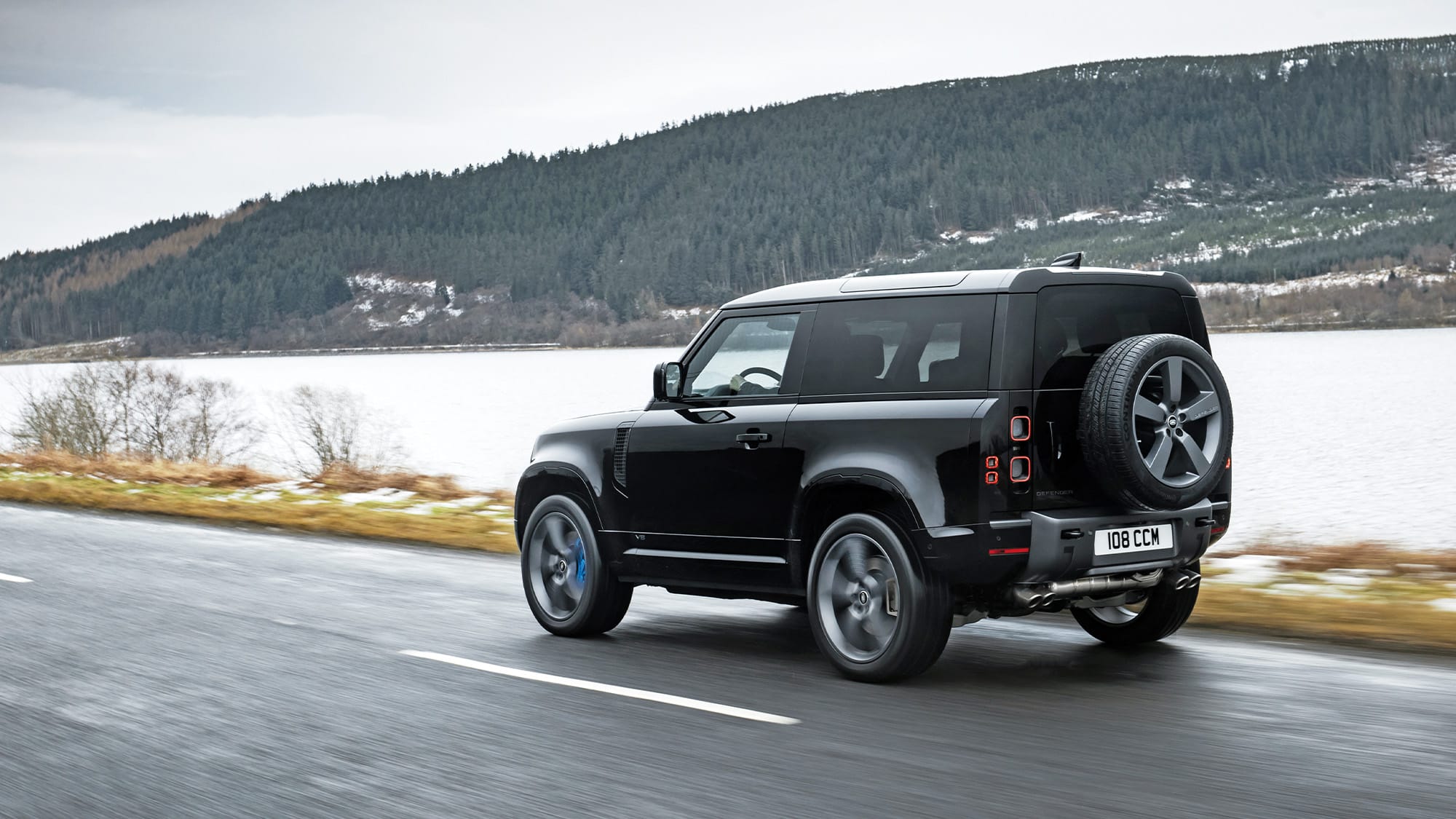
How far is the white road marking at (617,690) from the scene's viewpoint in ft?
19.3

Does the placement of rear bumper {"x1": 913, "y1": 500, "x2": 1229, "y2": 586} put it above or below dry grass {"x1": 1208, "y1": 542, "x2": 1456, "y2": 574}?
above

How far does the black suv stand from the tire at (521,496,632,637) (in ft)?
1.58

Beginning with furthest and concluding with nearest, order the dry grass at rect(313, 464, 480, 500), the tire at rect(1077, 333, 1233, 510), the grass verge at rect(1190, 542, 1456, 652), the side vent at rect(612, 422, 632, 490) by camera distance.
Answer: the dry grass at rect(313, 464, 480, 500), the side vent at rect(612, 422, 632, 490), the grass verge at rect(1190, 542, 1456, 652), the tire at rect(1077, 333, 1233, 510)

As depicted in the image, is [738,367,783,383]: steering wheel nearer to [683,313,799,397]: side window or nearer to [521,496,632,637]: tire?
[683,313,799,397]: side window

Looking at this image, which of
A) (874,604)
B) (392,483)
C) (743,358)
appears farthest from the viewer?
(392,483)

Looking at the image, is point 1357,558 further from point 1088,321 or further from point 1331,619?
point 1088,321

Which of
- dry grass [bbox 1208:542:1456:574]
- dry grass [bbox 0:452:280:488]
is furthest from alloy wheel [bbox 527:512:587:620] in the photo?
dry grass [bbox 0:452:280:488]

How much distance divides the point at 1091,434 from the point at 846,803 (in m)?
2.32

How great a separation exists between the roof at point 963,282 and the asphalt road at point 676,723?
185 centimetres

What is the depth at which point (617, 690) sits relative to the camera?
21.3ft

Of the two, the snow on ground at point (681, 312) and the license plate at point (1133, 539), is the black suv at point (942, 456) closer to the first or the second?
the license plate at point (1133, 539)

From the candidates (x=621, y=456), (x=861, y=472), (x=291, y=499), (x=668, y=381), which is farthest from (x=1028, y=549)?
(x=291, y=499)

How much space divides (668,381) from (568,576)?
58.8 inches

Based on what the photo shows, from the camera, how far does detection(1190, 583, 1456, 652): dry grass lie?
7.42 meters
